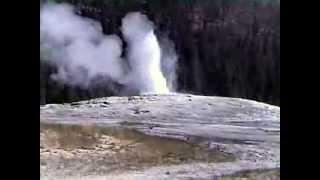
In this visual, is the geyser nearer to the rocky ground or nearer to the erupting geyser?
the erupting geyser

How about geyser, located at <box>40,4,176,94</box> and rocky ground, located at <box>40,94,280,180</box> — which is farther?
geyser, located at <box>40,4,176,94</box>

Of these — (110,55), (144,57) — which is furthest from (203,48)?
(110,55)

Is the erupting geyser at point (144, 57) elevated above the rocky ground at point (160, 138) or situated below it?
above

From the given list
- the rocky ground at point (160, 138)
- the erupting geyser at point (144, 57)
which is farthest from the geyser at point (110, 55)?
the rocky ground at point (160, 138)

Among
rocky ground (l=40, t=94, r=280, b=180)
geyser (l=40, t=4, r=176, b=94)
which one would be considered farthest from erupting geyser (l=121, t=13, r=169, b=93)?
rocky ground (l=40, t=94, r=280, b=180)

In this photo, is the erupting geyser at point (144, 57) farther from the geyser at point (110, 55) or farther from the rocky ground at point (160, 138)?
the rocky ground at point (160, 138)

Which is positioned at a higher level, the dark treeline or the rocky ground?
the dark treeline
